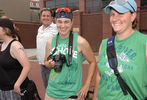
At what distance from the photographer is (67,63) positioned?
2.24 m

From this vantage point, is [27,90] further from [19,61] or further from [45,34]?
[45,34]

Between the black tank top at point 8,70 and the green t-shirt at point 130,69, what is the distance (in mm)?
1540

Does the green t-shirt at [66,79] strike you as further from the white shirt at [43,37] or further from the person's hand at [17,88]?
the white shirt at [43,37]

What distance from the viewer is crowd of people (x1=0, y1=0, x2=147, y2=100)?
5.06 ft

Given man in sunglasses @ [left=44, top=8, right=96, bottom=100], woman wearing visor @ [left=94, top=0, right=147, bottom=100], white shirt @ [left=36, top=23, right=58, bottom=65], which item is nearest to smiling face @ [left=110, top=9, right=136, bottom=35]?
woman wearing visor @ [left=94, top=0, right=147, bottom=100]

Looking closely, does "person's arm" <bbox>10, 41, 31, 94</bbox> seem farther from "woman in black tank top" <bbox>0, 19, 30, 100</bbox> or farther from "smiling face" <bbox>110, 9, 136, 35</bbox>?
"smiling face" <bbox>110, 9, 136, 35</bbox>

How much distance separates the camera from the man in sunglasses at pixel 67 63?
2.21 meters

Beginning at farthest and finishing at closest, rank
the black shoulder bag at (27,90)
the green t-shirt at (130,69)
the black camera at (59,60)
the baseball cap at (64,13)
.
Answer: the black shoulder bag at (27,90) → the baseball cap at (64,13) → the black camera at (59,60) → the green t-shirt at (130,69)

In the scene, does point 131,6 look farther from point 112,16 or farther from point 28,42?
point 28,42

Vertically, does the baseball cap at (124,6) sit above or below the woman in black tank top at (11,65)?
above

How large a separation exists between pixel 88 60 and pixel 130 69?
0.99 metres

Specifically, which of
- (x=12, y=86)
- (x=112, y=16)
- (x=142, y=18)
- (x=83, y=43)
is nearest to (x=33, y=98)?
(x=12, y=86)

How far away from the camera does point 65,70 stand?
2.24m

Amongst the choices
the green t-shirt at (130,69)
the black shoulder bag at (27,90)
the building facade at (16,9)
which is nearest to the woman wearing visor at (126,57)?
the green t-shirt at (130,69)
